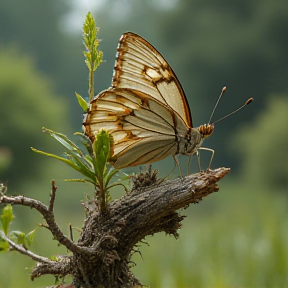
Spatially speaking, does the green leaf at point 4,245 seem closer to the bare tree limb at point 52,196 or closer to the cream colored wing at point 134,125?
the bare tree limb at point 52,196

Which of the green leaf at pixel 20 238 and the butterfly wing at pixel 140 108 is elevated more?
the butterfly wing at pixel 140 108

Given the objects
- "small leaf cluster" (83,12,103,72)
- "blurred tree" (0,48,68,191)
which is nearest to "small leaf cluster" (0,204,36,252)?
"small leaf cluster" (83,12,103,72)

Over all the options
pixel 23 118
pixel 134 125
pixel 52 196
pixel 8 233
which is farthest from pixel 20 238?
pixel 23 118

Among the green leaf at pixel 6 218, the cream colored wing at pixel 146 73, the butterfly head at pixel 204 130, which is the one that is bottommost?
the green leaf at pixel 6 218

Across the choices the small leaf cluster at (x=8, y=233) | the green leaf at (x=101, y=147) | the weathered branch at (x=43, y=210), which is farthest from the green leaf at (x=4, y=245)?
the green leaf at (x=101, y=147)

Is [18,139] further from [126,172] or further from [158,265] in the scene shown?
[126,172]

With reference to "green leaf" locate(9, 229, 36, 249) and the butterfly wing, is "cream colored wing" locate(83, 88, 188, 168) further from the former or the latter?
"green leaf" locate(9, 229, 36, 249)

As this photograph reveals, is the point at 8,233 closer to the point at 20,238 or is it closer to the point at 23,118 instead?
the point at 20,238

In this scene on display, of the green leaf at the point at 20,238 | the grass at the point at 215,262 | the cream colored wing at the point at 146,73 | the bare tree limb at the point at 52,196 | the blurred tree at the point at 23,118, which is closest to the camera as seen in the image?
the bare tree limb at the point at 52,196
